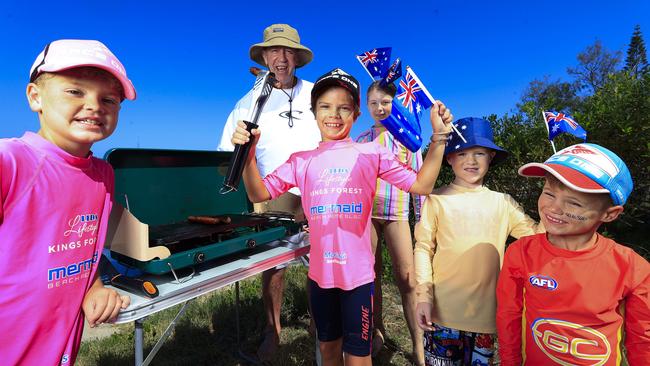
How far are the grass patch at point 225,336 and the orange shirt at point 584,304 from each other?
6.44ft

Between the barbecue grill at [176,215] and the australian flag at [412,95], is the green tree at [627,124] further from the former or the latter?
the barbecue grill at [176,215]

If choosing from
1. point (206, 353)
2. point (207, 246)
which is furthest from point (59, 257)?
point (206, 353)

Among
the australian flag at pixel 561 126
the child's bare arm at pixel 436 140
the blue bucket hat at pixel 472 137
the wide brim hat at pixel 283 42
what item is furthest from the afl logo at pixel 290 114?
the australian flag at pixel 561 126

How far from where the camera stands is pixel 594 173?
1396 millimetres

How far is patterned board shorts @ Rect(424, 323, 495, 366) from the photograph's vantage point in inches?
76.2

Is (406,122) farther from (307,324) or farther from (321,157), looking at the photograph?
(307,324)

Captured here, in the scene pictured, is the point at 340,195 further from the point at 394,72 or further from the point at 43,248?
the point at 43,248

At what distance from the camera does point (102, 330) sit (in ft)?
14.6

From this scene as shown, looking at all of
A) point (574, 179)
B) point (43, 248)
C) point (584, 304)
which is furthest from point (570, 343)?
point (43, 248)

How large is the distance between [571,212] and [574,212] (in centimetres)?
1

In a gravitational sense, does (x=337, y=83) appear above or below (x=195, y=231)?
above

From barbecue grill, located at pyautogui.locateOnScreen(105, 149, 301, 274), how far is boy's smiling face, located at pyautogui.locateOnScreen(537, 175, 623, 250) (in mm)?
1589

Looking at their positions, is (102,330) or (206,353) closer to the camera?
(206,353)

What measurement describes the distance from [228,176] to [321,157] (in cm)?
56
